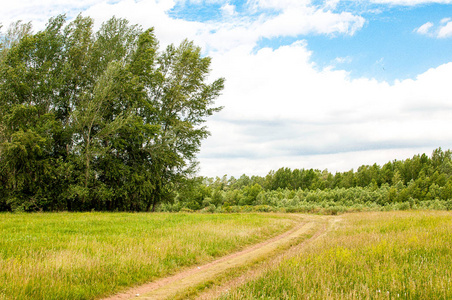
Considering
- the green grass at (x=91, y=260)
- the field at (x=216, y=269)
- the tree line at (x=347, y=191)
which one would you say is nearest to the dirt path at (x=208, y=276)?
the field at (x=216, y=269)

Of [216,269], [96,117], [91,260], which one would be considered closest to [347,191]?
[96,117]

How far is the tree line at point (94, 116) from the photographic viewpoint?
26234mm

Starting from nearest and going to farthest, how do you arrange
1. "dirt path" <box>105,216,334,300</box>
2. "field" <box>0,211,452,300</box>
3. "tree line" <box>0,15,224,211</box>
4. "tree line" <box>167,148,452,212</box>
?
1. "field" <box>0,211,452,300</box>
2. "dirt path" <box>105,216,334,300</box>
3. "tree line" <box>0,15,224,211</box>
4. "tree line" <box>167,148,452,212</box>

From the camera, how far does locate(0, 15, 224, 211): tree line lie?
26234 mm

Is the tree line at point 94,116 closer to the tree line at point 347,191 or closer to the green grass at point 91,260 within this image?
the tree line at point 347,191

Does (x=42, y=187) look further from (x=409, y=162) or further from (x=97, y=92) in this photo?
(x=409, y=162)

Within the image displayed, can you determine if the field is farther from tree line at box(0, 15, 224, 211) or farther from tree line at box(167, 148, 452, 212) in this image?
tree line at box(167, 148, 452, 212)

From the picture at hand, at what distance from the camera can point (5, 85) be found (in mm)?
25891

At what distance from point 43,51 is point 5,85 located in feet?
16.2

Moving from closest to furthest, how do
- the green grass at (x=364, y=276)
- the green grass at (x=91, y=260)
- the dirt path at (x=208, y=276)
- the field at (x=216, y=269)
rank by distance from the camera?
the green grass at (x=364, y=276), the field at (x=216, y=269), the green grass at (x=91, y=260), the dirt path at (x=208, y=276)

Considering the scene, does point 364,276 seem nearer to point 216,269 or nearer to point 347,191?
point 216,269

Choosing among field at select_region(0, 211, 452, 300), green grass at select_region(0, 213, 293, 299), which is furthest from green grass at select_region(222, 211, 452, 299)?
green grass at select_region(0, 213, 293, 299)

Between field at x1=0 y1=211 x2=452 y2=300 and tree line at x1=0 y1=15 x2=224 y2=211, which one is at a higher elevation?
tree line at x1=0 y1=15 x2=224 y2=211

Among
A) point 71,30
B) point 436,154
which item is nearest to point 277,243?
point 71,30
